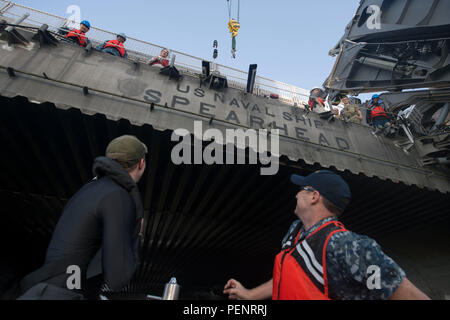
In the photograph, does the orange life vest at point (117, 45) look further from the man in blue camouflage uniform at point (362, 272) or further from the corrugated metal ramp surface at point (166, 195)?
the man in blue camouflage uniform at point (362, 272)

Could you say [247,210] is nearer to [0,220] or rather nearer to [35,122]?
[35,122]

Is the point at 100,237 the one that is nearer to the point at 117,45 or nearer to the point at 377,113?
the point at 117,45

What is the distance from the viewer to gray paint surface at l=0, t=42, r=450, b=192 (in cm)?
476

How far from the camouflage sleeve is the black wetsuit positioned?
157cm

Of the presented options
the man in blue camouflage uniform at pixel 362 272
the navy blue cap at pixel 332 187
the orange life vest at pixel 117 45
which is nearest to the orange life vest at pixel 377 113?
the navy blue cap at pixel 332 187

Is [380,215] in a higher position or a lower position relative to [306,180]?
higher

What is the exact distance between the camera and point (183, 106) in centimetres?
571

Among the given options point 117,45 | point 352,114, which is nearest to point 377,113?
point 352,114

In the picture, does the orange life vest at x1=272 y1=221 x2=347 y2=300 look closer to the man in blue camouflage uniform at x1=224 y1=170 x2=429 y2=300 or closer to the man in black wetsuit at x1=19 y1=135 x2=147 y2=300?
Result: the man in blue camouflage uniform at x1=224 y1=170 x2=429 y2=300

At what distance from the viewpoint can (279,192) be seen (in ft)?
21.4

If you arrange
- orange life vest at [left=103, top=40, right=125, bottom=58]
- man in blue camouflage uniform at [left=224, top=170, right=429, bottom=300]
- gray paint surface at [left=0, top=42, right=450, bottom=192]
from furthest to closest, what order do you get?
orange life vest at [left=103, top=40, right=125, bottom=58] → gray paint surface at [left=0, top=42, right=450, bottom=192] → man in blue camouflage uniform at [left=224, top=170, right=429, bottom=300]

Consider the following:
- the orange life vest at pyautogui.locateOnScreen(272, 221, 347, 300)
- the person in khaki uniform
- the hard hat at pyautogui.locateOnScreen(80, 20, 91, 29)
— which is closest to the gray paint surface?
the person in khaki uniform

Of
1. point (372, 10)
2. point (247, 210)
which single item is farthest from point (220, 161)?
point (372, 10)
